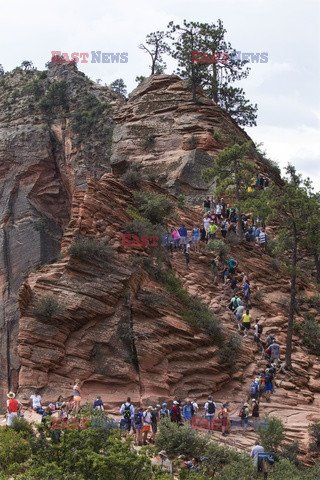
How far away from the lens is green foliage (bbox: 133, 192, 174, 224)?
30.5 metres

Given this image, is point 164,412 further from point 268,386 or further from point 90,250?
point 90,250

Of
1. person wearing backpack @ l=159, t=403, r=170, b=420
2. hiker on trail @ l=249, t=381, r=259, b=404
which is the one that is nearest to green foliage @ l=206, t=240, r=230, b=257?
hiker on trail @ l=249, t=381, r=259, b=404

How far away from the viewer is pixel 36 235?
169 feet

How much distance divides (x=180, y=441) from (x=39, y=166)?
39.3m

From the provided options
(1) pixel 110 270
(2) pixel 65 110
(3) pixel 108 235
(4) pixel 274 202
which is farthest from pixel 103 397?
(2) pixel 65 110

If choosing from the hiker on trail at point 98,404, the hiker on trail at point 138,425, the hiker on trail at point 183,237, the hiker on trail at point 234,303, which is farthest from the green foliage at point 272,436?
the hiker on trail at point 183,237

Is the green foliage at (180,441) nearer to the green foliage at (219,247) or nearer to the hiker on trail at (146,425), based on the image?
the hiker on trail at (146,425)

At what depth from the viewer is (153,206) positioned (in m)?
30.6

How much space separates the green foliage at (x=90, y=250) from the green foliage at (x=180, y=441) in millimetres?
8315

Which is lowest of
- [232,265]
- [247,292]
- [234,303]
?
[234,303]

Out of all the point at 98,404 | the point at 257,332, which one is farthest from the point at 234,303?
the point at 98,404

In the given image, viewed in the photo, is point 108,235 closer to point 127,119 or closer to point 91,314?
point 91,314

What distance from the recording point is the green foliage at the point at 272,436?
20.5 meters

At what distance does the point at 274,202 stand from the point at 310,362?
637 centimetres
